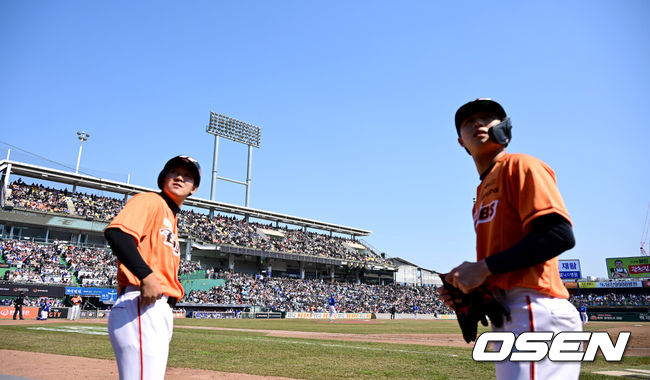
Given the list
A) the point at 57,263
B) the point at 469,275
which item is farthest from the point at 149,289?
the point at 57,263

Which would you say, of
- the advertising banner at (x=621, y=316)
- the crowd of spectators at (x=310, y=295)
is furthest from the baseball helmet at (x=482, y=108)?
the advertising banner at (x=621, y=316)

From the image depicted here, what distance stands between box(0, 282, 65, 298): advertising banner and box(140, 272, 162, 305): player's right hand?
103 ft

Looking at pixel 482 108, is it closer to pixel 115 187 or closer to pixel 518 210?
pixel 518 210

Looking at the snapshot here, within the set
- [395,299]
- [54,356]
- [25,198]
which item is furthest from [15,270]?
[395,299]

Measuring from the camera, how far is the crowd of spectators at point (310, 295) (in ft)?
139

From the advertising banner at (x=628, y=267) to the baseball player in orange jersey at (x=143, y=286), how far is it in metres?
71.6

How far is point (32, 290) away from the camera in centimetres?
2806

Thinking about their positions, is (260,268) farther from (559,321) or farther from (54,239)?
(559,321)

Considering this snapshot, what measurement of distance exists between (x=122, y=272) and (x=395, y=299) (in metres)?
57.6

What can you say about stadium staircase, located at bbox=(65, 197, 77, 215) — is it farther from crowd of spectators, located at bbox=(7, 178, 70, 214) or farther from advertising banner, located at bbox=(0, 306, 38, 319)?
advertising banner, located at bbox=(0, 306, 38, 319)

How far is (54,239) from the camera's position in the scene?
40.3 meters

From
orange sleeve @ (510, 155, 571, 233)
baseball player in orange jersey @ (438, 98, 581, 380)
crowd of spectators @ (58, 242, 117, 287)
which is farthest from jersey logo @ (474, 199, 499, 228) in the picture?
crowd of spectators @ (58, 242, 117, 287)

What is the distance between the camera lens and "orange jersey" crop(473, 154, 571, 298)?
1893 mm

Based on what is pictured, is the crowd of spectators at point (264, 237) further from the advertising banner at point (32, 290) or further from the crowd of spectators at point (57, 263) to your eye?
the advertising banner at point (32, 290)
